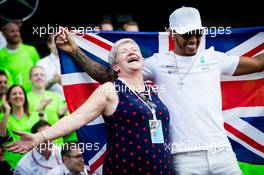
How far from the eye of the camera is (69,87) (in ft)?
18.0

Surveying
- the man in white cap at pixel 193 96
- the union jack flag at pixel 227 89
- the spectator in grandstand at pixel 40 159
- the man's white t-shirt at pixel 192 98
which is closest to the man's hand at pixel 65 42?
the union jack flag at pixel 227 89

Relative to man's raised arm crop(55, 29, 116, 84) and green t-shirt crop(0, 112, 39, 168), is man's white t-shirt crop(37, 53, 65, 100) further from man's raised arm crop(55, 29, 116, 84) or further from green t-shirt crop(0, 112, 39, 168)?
man's raised arm crop(55, 29, 116, 84)

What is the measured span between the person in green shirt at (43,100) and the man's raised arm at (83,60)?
6.78 feet

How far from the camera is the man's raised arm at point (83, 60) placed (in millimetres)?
5207

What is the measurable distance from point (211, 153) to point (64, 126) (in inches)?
40.6

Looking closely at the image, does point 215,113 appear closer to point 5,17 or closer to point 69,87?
point 69,87

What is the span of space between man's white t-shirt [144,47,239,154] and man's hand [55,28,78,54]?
0.63m

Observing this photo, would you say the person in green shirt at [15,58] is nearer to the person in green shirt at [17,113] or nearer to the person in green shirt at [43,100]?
the person in green shirt at [43,100]

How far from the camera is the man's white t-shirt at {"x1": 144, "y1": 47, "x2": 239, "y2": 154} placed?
191 inches

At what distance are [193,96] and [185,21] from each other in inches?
21.4

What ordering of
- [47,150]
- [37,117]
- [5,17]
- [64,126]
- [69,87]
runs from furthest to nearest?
[5,17]
[37,117]
[47,150]
[69,87]
[64,126]

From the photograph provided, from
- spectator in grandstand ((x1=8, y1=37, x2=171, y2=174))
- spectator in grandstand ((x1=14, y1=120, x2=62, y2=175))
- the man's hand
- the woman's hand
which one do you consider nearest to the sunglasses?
spectator in grandstand ((x1=8, y1=37, x2=171, y2=174))

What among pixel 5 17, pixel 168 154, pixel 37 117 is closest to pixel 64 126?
pixel 168 154

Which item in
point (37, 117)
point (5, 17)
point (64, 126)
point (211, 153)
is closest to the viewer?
point (64, 126)
